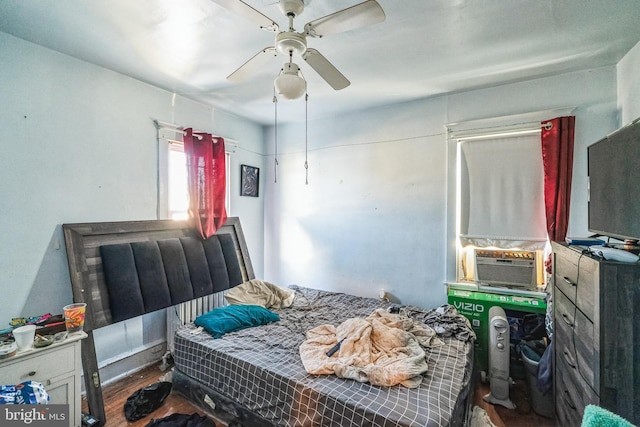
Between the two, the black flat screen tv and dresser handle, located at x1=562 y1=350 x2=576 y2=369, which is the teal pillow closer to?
dresser handle, located at x1=562 y1=350 x2=576 y2=369

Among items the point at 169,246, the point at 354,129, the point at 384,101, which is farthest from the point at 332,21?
the point at 169,246

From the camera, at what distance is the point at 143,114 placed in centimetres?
273

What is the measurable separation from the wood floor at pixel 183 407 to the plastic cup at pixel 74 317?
73 cm

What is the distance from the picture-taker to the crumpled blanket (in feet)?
5.46

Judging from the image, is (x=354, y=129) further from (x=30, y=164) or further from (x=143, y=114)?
(x=30, y=164)

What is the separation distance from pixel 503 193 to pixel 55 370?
3809 mm

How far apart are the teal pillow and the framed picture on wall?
177 centimetres

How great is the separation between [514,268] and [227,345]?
2.65 meters

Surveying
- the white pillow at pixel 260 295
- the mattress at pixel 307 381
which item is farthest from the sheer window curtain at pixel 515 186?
the white pillow at pixel 260 295

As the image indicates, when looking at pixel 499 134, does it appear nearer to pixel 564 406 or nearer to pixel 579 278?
pixel 579 278

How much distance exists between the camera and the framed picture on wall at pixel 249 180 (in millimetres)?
3873

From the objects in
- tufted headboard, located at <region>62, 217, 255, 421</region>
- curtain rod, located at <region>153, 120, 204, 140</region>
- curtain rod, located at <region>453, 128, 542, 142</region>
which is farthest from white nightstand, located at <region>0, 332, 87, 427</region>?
curtain rod, located at <region>453, 128, 542, 142</region>

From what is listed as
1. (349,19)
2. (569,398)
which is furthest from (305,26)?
(569,398)

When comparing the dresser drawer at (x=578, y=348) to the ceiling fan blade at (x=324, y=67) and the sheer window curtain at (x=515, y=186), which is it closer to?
the sheer window curtain at (x=515, y=186)
